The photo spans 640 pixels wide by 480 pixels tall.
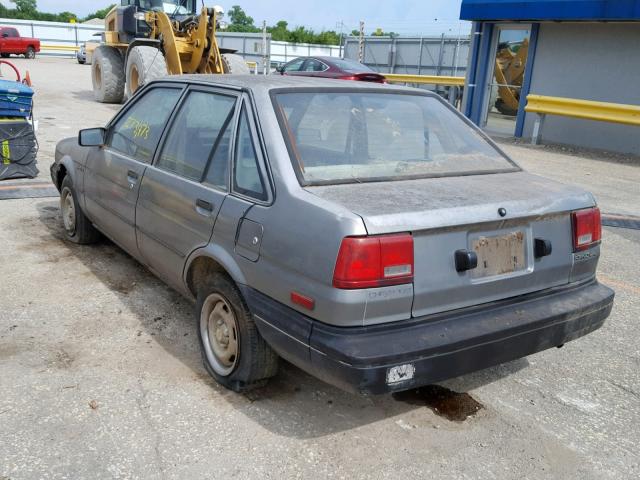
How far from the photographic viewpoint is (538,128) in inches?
574

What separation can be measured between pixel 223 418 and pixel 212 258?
2.66 ft

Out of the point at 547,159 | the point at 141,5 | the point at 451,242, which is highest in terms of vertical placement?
the point at 141,5

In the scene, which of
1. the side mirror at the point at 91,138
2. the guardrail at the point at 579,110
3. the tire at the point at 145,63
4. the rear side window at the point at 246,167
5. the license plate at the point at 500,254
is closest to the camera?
the license plate at the point at 500,254

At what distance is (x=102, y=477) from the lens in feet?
8.64

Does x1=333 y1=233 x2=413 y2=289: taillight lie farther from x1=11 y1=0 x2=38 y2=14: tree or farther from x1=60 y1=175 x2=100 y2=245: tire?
x1=11 y1=0 x2=38 y2=14: tree

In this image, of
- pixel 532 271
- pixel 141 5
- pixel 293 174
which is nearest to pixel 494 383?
pixel 532 271

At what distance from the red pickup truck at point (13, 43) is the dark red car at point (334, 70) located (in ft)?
91.6

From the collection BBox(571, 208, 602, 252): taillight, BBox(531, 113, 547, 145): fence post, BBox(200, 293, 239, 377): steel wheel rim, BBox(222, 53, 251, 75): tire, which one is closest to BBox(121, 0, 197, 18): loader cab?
BBox(222, 53, 251, 75): tire

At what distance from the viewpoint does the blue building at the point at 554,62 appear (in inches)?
539

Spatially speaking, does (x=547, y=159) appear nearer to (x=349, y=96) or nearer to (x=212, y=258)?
(x=349, y=96)

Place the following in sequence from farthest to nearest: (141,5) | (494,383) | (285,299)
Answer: (141,5) → (494,383) → (285,299)

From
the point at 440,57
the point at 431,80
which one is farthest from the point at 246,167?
the point at 440,57

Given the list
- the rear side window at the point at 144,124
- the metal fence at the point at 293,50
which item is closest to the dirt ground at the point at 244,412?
the rear side window at the point at 144,124

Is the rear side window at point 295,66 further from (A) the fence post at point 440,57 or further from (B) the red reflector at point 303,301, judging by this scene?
(B) the red reflector at point 303,301
